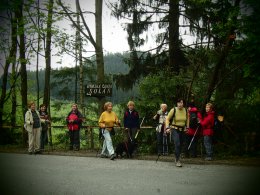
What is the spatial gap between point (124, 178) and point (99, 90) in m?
7.03

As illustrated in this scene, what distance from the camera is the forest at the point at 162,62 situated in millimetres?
12781

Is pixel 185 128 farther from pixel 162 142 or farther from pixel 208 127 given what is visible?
pixel 162 142

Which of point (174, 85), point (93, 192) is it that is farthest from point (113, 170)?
point (174, 85)

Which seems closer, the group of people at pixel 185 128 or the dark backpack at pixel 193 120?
the group of people at pixel 185 128

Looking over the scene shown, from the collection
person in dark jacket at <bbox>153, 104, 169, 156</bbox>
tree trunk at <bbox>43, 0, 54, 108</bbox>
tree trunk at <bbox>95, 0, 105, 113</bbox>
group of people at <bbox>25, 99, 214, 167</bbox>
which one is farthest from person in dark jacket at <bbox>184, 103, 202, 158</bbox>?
tree trunk at <bbox>43, 0, 54, 108</bbox>

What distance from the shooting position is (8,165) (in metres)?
11.0

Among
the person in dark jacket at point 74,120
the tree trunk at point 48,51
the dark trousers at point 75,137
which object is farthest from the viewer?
the tree trunk at point 48,51

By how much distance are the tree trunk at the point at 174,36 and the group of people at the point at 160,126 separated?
223 inches

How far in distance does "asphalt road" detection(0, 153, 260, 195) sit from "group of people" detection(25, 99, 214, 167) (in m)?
1.24

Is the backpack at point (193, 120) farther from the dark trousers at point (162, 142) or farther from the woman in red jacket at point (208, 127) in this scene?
the dark trousers at point (162, 142)

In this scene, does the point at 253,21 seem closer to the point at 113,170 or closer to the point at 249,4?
the point at 249,4

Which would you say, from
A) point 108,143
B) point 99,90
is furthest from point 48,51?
point 108,143

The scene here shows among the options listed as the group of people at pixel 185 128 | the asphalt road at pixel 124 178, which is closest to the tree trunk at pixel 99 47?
the group of people at pixel 185 128

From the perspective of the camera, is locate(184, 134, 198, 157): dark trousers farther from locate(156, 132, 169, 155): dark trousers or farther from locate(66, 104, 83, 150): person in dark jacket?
locate(66, 104, 83, 150): person in dark jacket
